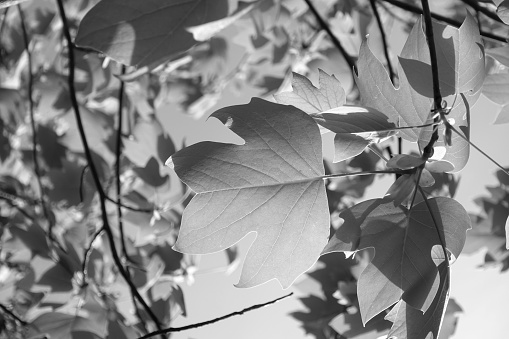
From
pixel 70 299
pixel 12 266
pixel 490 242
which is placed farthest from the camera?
pixel 12 266

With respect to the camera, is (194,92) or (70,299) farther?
(194,92)

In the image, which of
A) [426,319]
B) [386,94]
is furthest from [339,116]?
[426,319]

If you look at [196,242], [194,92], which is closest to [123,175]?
[194,92]

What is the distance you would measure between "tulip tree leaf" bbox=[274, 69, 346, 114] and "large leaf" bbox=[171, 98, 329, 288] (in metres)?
0.04

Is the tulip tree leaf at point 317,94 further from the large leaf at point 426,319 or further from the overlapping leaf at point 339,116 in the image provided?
the large leaf at point 426,319

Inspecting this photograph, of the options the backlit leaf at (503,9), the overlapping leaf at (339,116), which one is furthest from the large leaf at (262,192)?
the backlit leaf at (503,9)

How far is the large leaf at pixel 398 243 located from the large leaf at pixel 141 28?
19 centimetres

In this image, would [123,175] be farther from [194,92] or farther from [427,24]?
[427,24]

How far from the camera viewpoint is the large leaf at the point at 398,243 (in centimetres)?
38

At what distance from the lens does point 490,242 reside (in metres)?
0.95

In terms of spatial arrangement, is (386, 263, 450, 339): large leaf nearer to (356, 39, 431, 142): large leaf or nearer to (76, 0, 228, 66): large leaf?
(356, 39, 431, 142): large leaf

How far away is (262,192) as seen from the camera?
38 cm

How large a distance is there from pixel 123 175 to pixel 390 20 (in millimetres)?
760

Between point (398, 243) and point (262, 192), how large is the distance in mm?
112
